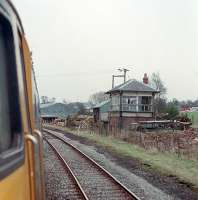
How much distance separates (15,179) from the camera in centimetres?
252

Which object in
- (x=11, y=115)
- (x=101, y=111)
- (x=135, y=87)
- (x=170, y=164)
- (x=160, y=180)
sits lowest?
(x=160, y=180)

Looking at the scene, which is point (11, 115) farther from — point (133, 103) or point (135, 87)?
point (135, 87)

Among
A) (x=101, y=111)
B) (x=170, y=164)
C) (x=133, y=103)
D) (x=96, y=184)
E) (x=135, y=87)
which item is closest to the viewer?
(x=96, y=184)

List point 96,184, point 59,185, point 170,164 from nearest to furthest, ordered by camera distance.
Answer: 1. point 59,185
2. point 96,184
3. point 170,164

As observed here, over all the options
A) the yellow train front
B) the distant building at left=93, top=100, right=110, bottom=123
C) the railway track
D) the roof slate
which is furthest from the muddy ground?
the distant building at left=93, top=100, right=110, bottom=123

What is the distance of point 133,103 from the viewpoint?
53875 mm

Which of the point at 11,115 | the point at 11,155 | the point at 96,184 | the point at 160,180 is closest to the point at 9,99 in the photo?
the point at 11,115

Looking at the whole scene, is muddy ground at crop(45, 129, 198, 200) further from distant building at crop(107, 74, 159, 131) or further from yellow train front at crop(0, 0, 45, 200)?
distant building at crop(107, 74, 159, 131)

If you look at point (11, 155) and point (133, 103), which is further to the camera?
point (133, 103)

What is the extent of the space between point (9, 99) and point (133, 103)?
169 ft

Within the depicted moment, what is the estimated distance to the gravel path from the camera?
1198 centimetres

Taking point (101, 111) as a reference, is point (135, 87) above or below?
above

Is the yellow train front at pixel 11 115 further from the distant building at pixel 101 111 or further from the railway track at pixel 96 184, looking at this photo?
the distant building at pixel 101 111

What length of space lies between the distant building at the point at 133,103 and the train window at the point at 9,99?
49984 mm
